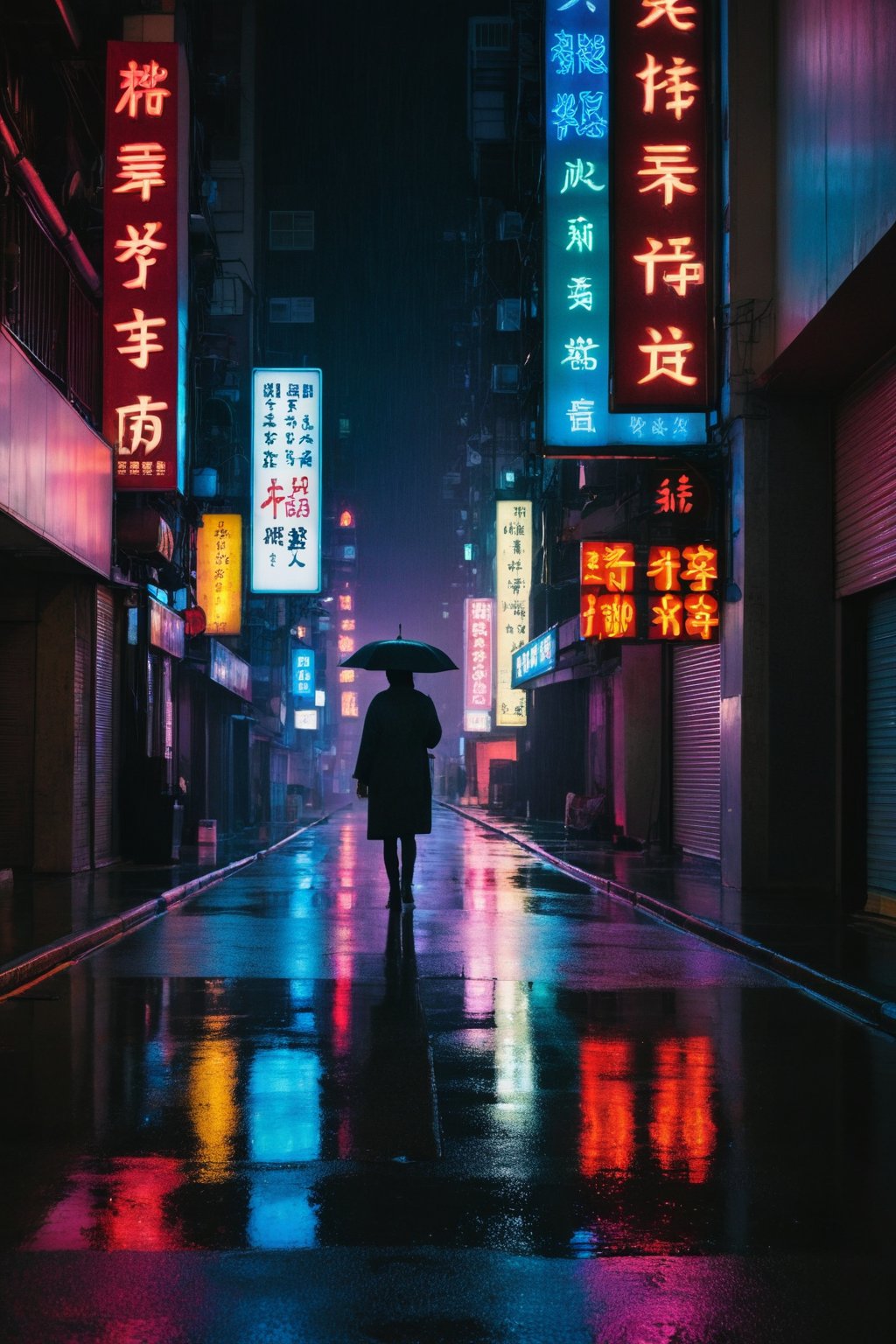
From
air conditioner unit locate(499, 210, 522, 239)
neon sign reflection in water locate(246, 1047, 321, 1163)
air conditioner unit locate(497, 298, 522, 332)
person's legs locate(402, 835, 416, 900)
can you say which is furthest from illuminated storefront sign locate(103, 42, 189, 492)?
air conditioner unit locate(497, 298, 522, 332)

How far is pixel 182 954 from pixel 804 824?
319 inches

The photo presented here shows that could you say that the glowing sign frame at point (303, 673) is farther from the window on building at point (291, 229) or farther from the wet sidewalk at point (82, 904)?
the wet sidewalk at point (82, 904)

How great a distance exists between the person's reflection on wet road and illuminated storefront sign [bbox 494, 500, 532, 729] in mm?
43552

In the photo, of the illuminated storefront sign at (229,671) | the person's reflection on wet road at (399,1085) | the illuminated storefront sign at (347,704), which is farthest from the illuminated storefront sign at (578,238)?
the illuminated storefront sign at (347,704)

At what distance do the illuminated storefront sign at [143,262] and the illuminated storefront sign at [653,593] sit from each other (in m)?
6.30

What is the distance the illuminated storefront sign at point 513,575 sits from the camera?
53656 mm

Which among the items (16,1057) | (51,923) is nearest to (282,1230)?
(16,1057)

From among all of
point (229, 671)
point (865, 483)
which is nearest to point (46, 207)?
point (865, 483)

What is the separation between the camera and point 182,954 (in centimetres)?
1198

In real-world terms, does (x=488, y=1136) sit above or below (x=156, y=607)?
below

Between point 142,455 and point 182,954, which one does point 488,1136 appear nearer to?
point 182,954

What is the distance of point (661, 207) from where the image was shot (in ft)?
61.7

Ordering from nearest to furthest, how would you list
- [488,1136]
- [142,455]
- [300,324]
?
[488,1136] → [142,455] → [300,324]

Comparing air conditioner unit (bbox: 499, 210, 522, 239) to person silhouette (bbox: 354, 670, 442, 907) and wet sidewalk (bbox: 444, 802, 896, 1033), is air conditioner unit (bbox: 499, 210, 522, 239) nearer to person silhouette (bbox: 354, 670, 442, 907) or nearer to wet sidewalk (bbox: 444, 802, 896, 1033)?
wet sidewalk (bbox: 444, 802, 896, 1033)
